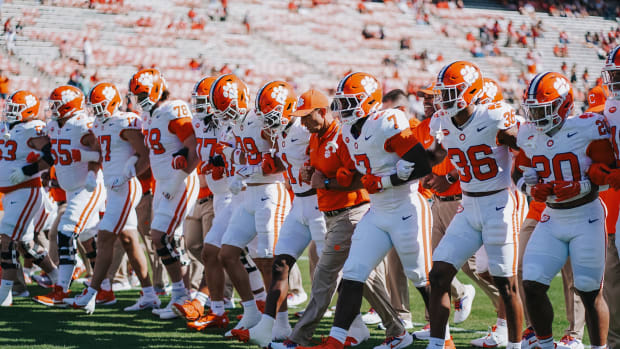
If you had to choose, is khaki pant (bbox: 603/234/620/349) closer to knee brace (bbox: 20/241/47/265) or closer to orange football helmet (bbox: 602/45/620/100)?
orange football helmet (bbox: 602/45/620/100)

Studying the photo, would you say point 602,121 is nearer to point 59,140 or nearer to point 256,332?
point 256,332

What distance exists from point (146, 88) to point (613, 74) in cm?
427

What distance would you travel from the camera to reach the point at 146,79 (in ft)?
23.1

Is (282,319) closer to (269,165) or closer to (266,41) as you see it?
(269,165)

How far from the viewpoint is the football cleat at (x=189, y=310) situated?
6.49 metres

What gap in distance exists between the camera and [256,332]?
5449mm

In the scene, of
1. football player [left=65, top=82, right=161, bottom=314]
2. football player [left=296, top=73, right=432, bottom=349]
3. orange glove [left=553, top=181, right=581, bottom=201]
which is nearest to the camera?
orange glove [left=553, top=181, right=581, bottom=201]

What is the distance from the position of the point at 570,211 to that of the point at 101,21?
20.5 m

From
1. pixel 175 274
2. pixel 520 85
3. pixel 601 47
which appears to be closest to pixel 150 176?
pixel 175 274

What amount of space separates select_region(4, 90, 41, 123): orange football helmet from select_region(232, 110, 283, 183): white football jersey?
9.26ft

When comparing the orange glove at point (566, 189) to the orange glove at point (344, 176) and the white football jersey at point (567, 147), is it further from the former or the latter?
the orange glove at point (344, 176)

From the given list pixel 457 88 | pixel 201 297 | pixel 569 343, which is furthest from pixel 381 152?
pixel 201 297

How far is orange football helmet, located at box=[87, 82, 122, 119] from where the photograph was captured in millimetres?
7180

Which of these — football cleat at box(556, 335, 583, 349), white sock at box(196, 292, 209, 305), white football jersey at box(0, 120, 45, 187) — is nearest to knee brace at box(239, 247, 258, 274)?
white sock at box(196, 292, 209, 305)
